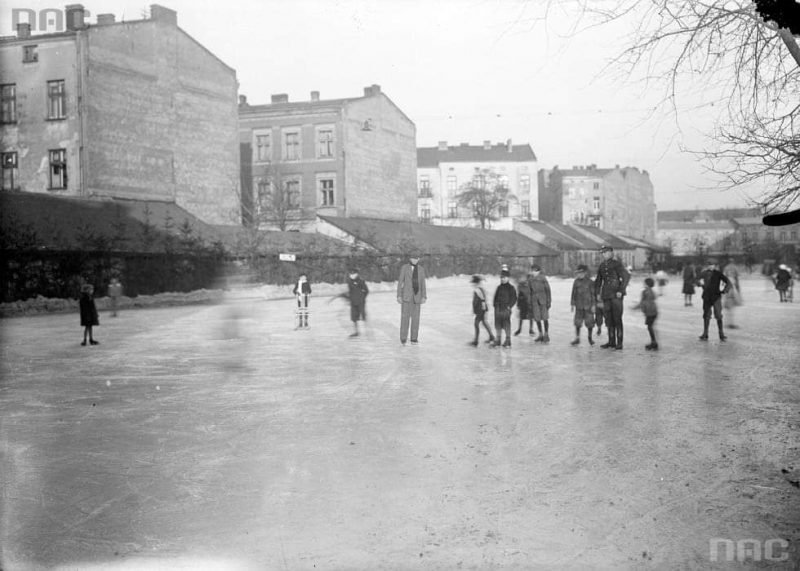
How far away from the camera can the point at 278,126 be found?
4928 cm

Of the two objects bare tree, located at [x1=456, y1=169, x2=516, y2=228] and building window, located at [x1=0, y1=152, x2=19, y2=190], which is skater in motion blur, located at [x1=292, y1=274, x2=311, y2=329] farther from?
bare tree, located at [x1=456, y1=169, x2=516, y2=228]

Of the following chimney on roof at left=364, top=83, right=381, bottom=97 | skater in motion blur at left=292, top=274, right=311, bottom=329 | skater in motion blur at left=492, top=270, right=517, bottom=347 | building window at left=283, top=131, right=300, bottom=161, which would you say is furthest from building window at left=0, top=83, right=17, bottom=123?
skater in motion blur at left=492, top=270, right=517, bottom=347

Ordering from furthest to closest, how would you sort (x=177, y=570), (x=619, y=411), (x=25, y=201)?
(x=25, y=201) → (x=619, y=411) → (x=177, y=570)

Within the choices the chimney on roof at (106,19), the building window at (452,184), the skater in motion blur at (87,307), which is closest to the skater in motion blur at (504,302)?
the skater in motion blur at (87,307)

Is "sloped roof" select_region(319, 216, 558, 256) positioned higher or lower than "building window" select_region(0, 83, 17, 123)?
lower

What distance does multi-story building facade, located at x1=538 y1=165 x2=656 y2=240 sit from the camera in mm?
92500

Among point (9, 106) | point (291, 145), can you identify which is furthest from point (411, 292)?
point (291, 145)

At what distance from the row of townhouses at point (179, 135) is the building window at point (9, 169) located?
0.06 meters

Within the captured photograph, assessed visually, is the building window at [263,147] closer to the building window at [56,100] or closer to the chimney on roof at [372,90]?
the chimney on roof at [372,90]

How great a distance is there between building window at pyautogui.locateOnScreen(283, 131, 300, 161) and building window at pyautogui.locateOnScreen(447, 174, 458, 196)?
34.9 metres

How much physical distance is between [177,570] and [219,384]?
262 inches

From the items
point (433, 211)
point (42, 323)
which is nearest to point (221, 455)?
point (42, 323)

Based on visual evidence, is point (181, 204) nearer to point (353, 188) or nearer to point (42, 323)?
point (353, 188)

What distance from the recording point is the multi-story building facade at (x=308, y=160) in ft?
157
